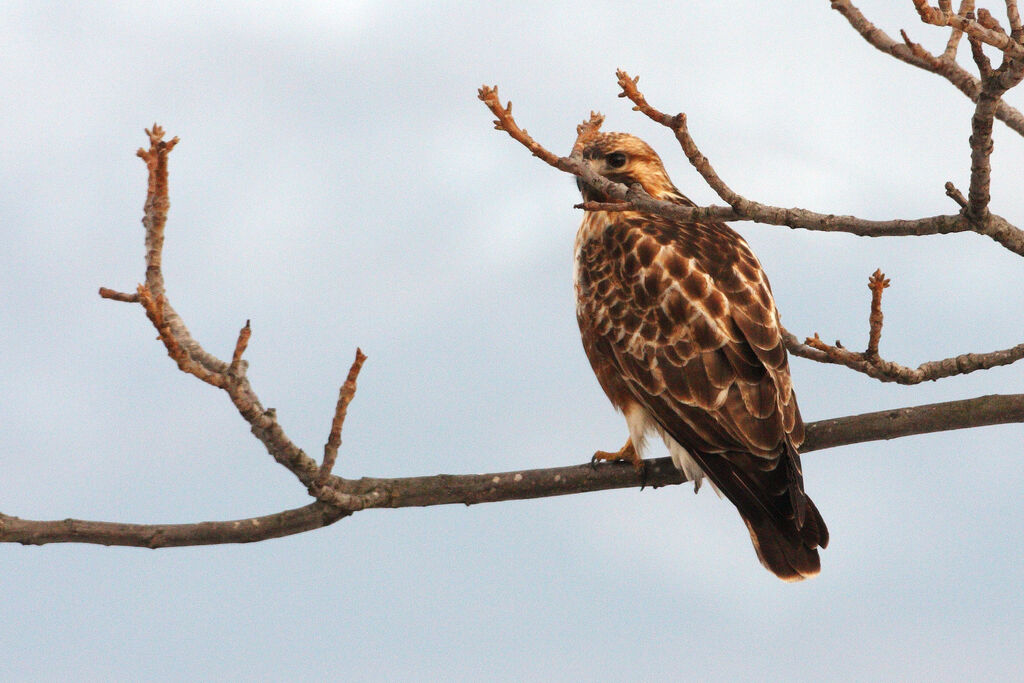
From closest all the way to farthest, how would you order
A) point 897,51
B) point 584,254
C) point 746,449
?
point 897,51
point 746,449
point 584,254

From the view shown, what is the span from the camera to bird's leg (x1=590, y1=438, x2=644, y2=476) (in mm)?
6508

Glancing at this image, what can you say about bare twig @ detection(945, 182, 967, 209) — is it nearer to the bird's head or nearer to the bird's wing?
the bird's wing

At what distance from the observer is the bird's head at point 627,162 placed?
315 inches

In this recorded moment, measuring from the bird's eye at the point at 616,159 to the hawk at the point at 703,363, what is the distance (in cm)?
81

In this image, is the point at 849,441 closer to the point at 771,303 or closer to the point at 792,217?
the point at 771,303

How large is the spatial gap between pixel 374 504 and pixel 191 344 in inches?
58.1

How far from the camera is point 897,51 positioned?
179 inches

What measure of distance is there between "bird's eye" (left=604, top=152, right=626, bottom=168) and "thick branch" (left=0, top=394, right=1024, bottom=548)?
2.47m

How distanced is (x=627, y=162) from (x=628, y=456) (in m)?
2.52

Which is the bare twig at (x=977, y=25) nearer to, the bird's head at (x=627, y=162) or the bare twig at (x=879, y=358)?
the bare twig at (x=879, y=358)

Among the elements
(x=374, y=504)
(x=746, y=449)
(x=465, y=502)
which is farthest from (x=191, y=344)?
(x=746, y=449)

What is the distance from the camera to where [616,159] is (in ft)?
26.3

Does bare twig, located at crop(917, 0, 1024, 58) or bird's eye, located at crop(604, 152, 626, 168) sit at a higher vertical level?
bird's eye, located at crop(604, 152, 626, 168)

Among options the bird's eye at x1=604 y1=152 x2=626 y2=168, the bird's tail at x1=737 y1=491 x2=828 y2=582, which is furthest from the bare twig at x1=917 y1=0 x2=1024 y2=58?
the bird's eye at x1=604 y1=152 x2=626 y2=168
